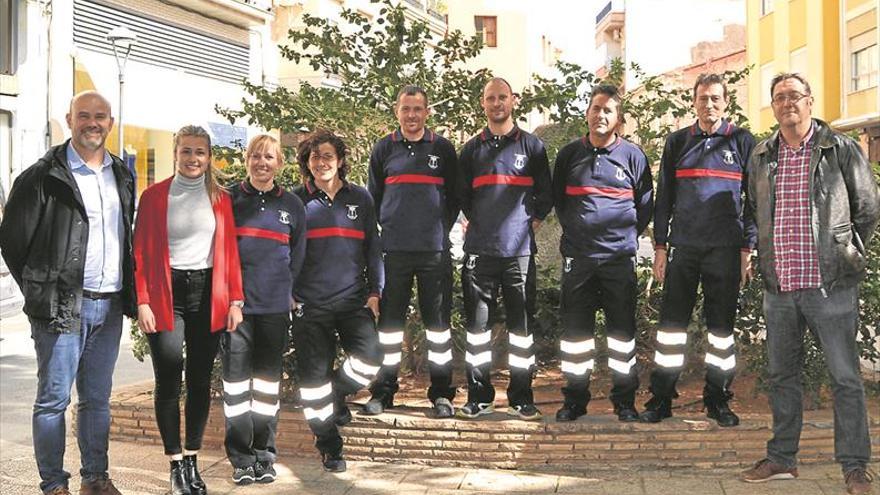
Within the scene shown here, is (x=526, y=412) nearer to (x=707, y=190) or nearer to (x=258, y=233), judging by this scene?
(x=707, y=190)

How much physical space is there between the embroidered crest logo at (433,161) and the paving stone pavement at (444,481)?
6.25ft

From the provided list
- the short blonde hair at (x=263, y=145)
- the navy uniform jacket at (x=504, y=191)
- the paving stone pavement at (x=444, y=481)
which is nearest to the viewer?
the paving stone pavement at (x=444, y=481)

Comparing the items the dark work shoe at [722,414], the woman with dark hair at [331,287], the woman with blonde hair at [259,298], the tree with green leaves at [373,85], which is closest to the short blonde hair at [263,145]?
the woman with blonde hair at [259,298]

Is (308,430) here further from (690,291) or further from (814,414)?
(814,414)

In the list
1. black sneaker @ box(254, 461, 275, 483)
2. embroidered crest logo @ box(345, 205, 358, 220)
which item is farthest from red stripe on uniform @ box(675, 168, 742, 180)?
black sneaker @ box(254, 461, 275, 483)

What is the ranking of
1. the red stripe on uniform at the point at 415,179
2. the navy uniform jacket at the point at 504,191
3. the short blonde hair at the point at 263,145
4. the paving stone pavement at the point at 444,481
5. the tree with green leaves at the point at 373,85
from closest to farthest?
the paving stone pavement at the point at 444,481 < the short blonde hair at the point at 263,145 < the navy uniform jacket at the point at 504,191 < the red stripe on uniform at the point at 415,179 < the tree with green leaves at the point at 373,85

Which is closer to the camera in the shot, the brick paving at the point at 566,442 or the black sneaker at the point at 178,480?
the black sneaker at the point at 178,480

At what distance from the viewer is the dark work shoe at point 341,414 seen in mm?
6578

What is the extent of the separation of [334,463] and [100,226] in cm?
204

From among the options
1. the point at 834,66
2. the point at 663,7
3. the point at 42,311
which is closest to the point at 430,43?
the point at 42,311

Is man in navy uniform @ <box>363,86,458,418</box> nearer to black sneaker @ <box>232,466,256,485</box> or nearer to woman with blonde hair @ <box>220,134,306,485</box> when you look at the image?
woman with blonde hair @ <box>220,134,306,485</box>

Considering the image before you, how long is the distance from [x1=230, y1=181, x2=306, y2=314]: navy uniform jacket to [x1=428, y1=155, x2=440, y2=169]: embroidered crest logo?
3.44ft

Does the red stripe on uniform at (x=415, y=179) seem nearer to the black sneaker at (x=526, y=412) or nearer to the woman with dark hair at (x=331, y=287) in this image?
the woman with dark hair at (x=331, y=287)

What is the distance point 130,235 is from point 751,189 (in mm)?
3520
